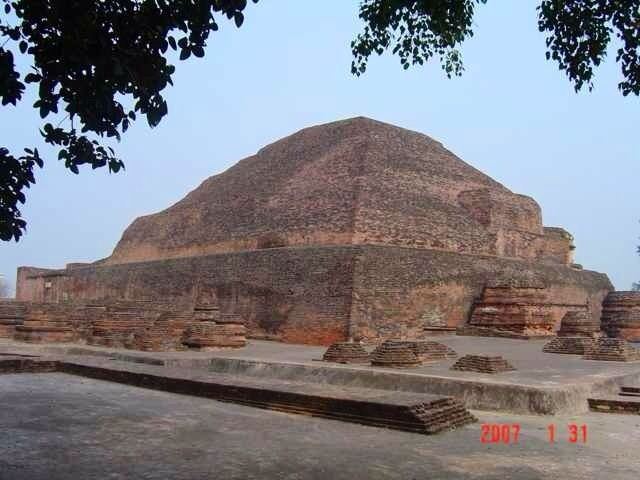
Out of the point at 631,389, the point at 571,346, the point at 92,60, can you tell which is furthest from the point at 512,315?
the point at 92,60

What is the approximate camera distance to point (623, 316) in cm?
1694

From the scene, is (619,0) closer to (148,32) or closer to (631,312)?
(148,32)

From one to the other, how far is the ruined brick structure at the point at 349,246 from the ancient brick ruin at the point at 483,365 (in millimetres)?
4668

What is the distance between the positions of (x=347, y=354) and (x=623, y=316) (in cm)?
987

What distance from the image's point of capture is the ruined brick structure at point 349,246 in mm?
14352

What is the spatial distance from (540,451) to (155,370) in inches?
196

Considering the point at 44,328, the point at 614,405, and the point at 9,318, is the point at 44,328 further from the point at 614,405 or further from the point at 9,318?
the point at 614,405

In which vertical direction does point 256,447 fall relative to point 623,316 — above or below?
below

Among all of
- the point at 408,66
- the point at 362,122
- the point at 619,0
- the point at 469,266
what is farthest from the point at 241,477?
the point at 362,122

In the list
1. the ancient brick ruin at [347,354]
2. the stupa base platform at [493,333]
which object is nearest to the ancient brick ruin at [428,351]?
the ancient brick ruin at [347,354]

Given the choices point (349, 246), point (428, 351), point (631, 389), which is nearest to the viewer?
point (631, 389)

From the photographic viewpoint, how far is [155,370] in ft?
27.6
